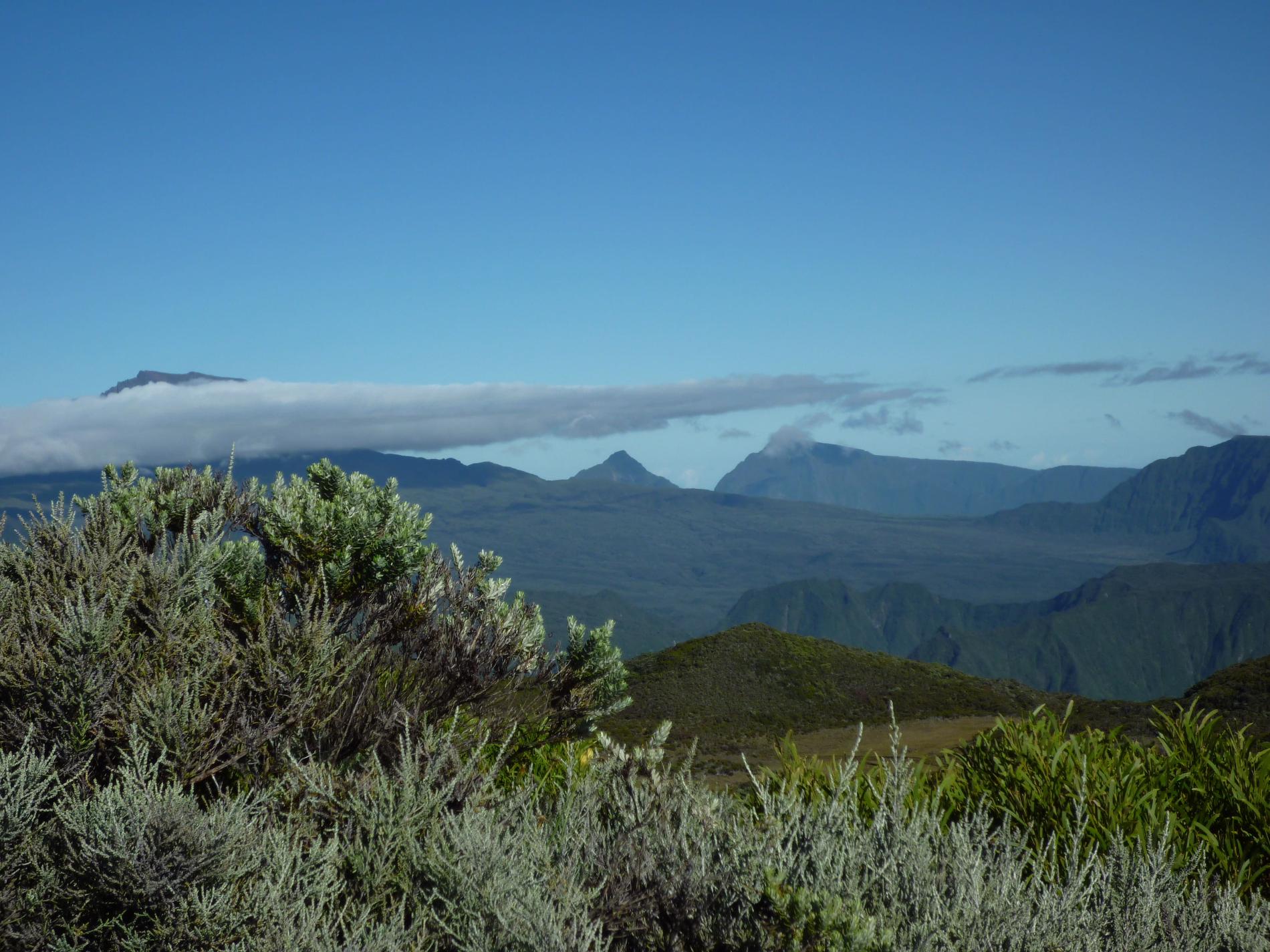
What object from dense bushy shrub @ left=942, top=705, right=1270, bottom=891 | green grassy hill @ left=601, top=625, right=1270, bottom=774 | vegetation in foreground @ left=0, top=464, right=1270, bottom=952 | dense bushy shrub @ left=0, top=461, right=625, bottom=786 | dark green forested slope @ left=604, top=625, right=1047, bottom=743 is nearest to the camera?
vegetation in foreground @ left=0, top=464, right=1270, bottom=952

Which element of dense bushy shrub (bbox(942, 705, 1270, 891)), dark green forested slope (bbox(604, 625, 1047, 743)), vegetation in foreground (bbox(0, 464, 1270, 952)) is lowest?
dark green forested slope (bbox(604, 625, 1047, 743))

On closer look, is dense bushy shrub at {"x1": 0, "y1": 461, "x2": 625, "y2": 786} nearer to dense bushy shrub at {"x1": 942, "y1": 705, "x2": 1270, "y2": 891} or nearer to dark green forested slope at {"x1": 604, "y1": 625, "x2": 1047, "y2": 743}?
dense bushy shrub at {"x1": 942, "y1": 705, "x2": 1270, "y2": 891}

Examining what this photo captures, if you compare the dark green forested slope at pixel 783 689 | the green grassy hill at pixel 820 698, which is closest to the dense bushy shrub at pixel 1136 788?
the green grassy hill at pixel 820 698

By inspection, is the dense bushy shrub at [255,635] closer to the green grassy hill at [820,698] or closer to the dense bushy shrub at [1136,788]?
the dense bushy shrub at [1136,788]

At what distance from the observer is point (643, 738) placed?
32.3 m

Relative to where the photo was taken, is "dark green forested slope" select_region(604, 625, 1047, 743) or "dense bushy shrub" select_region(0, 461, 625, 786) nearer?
"dense bushy shrub" select_region(0, 461, 625, 786)

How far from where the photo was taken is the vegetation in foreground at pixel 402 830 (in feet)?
13.8

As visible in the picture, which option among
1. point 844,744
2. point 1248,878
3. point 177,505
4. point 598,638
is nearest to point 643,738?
point 844,744

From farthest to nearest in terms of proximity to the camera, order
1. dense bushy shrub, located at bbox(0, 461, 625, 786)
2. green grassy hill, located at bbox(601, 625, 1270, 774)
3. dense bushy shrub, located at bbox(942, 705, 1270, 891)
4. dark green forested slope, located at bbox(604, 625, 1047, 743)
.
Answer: dark green forested slope, located at bbox(604, 625, 1047, 743) < green grassy hill, located at bbox(601, 625, 1270, 774) < dense bushy shrub, located at bbox(942, 705, 1270, 891) < dense bushy shrub, located at bbox(0, 461, 625, 786)

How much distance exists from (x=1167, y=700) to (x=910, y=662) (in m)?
21.0

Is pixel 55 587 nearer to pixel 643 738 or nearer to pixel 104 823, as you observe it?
pixel 104 823

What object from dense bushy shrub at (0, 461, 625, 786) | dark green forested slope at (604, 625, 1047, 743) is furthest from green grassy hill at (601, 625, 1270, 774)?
dense bushy shrub at (0, 461, 625, 786)

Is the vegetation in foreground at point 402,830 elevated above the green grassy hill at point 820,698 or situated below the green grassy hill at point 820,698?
above

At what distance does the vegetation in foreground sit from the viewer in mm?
4191
